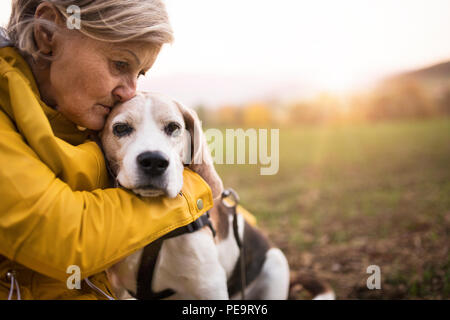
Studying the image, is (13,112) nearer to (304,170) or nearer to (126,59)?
(126,59)

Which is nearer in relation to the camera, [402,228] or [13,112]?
[13,112]

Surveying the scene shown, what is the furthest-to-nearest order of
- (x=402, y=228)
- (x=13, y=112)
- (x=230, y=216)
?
(x=402, y=228) < (x=230, y=216) < (x=13, y=112)

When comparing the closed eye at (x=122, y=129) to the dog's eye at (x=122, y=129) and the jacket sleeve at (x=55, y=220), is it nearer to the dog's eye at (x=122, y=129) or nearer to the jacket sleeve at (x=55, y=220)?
the dog's eye at (x=122, y=129)

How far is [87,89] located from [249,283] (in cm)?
202

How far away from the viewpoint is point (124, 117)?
7.27 feet

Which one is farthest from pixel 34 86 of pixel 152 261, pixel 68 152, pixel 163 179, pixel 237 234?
pixel 237 234

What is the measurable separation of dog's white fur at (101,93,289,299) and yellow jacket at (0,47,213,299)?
19 cm

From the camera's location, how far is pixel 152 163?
6.48ft

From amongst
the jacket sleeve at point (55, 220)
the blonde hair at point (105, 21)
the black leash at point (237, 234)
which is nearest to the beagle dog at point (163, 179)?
the black leash at point (237, 234)

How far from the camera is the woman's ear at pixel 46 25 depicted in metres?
1.95

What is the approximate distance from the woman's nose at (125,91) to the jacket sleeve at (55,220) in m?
0.67

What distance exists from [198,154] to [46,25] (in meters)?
1.15

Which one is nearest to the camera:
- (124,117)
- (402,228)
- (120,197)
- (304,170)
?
(120,197)
